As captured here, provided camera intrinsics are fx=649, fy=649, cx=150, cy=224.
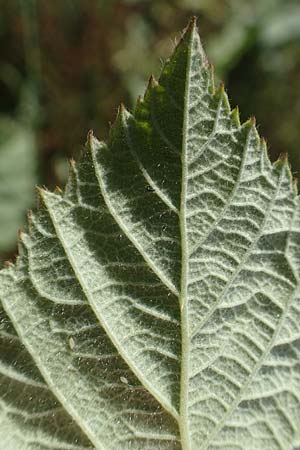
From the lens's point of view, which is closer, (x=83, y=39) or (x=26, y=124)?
(x=26, y=124)

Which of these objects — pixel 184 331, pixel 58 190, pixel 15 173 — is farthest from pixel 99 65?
pixel 184 331

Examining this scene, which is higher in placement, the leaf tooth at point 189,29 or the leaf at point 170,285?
the leaf tooth at point 189,29

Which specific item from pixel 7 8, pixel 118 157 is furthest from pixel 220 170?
pixel 7 8

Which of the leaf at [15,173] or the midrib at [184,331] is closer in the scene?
the midrib at [184,331]

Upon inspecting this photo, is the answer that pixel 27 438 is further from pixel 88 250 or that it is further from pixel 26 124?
pixel 26 124

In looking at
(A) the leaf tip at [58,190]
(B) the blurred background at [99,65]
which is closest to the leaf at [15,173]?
(B) the blurred background at [99,65]

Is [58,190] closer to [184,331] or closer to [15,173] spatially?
[184,331]

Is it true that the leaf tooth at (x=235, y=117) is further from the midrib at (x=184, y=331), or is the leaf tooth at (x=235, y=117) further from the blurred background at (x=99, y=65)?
the blurred background at (x=99, y=65)
